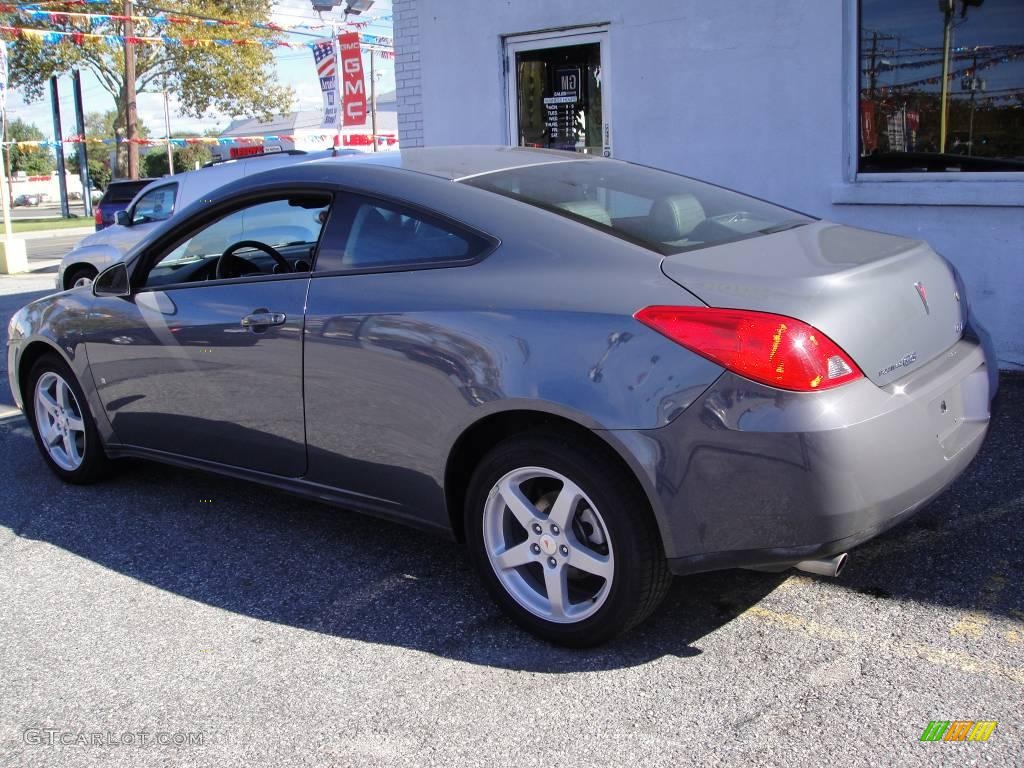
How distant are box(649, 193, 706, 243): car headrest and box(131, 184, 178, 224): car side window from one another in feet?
31.4

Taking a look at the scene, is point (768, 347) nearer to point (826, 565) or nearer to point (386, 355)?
point (826, 565)

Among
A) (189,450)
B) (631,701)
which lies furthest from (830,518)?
(189,450)

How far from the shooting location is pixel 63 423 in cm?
514

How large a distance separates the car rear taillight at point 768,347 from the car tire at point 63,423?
131 inches

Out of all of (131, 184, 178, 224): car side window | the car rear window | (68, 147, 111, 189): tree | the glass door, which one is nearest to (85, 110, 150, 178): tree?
(68, 147, 111, 189): tree

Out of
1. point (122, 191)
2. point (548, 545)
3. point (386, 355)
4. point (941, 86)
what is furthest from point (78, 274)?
point (548, 545)

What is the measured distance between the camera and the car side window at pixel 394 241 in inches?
136

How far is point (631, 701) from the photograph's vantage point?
2.97 metres

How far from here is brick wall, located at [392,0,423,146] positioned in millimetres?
9336

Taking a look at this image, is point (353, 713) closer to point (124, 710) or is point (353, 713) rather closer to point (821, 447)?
point (124, 710)

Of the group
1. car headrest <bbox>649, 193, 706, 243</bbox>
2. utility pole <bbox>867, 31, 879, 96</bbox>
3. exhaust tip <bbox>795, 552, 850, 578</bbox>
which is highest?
utility pole <bbox>867, 31, 879, 96</bbox>

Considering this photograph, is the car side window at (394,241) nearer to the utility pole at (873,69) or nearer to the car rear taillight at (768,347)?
the car rear taillight at (768,347)

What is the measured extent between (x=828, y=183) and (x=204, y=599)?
5214 mm

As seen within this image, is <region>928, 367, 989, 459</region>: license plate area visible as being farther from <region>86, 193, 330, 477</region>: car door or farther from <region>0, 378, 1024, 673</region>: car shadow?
<region>86, 193, 330, 477</region>: car door
